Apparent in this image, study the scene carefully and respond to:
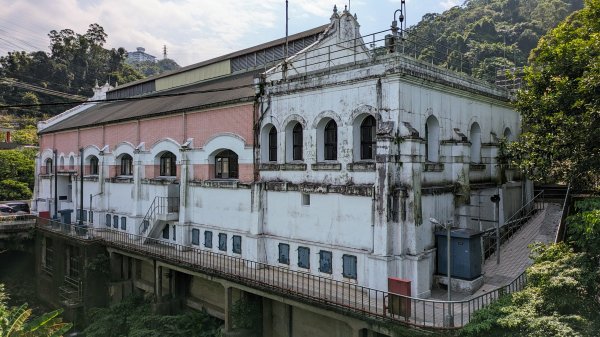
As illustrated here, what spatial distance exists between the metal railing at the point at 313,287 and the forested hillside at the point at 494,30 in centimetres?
4896

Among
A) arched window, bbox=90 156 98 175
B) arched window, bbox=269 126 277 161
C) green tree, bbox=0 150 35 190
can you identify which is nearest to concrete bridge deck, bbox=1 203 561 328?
arched window, bbox=269 126 277 161

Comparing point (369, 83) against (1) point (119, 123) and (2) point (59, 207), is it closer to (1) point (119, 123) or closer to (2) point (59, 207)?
(1) point (119, 123)

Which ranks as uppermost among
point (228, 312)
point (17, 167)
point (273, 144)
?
point (273, 144)

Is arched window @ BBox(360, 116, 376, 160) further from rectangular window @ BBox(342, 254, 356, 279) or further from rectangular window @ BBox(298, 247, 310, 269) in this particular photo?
rectangular window @ BBox(298, 247, 310, 269)

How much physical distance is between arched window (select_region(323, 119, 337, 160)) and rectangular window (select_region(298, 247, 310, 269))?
3887 mm

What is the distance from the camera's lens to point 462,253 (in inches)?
595

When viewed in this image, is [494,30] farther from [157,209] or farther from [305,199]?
[305,199]

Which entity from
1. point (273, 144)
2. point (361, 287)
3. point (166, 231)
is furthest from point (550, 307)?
point (166, 231)

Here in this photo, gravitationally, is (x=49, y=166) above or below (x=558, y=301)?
above

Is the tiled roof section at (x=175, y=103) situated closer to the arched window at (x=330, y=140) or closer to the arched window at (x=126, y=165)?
the arched window at (x=126, y=165)

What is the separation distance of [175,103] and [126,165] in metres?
6.42

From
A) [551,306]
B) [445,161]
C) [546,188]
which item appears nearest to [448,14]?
[546,188]

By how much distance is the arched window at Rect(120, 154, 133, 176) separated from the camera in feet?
93.6

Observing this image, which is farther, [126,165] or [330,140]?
[126,165]
